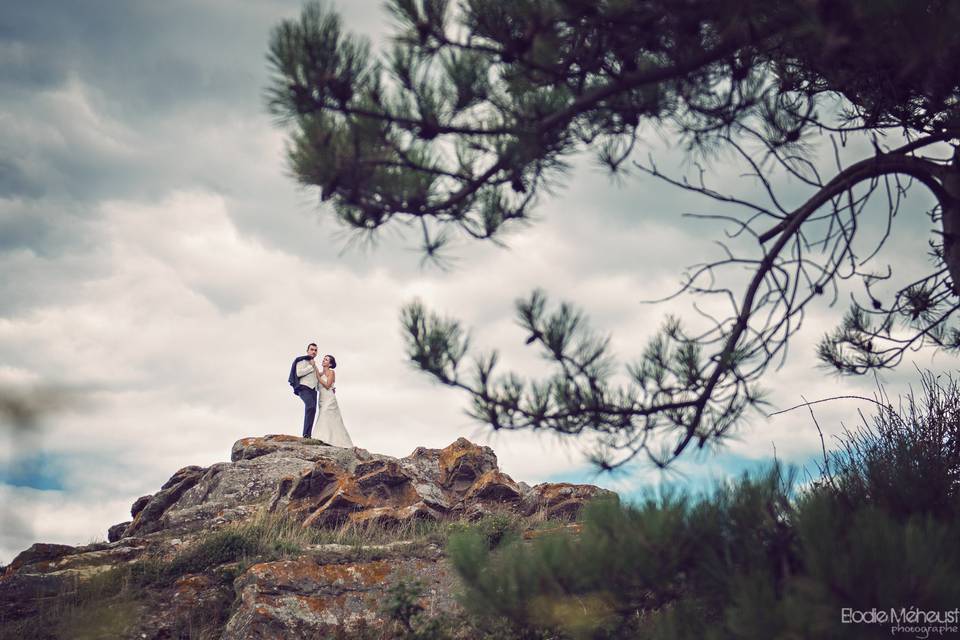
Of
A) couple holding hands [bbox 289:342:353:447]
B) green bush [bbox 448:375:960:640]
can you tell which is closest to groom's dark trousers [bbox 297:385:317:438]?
couple holding hands [bbox 289:342:353:447]

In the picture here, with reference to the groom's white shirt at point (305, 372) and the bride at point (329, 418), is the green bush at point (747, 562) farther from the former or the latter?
the groom's white shirt at point (305, 372)

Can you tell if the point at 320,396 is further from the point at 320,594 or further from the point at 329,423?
Result: the point at 320,594

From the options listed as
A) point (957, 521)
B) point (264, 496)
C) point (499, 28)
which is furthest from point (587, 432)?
point (264, 496)

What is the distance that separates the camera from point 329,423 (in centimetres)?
1366

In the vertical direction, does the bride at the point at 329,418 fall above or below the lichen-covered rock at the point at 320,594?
above

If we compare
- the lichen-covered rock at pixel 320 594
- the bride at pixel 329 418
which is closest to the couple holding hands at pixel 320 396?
the bride at pixel 329 418

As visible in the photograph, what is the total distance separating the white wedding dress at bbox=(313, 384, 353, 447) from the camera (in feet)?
44.6

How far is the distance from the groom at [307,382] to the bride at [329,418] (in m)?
0.27

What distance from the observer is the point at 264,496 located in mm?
10188

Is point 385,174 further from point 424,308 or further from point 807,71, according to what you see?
point 807,71

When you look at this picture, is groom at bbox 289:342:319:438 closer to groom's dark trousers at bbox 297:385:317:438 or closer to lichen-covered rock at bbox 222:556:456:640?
groom's dark trousers at bbox 297:385:317:438

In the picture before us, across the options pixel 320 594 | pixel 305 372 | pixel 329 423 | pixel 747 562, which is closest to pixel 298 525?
pixel 320 594

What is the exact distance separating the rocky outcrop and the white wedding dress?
2.24ft

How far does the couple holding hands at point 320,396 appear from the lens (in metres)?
13.6
